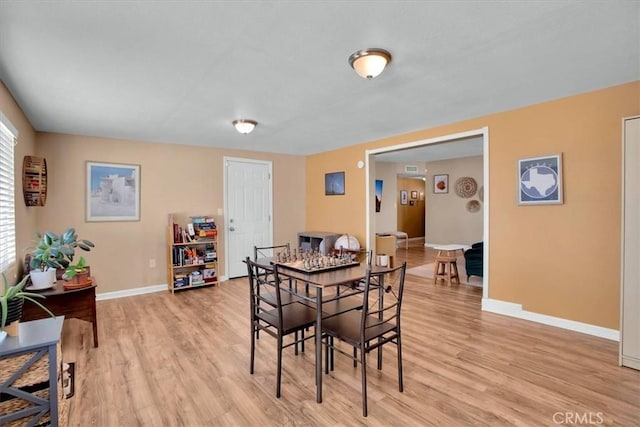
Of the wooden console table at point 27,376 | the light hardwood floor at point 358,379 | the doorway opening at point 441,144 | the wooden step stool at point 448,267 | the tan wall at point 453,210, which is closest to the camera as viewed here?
the wooden console table at point 27,376

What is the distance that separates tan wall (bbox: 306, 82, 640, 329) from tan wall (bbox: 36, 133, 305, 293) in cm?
397

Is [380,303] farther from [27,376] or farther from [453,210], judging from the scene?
[453,210]

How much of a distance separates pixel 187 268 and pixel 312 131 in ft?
9.74

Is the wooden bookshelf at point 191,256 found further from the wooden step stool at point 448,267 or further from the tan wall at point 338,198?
the wooden step stool at point 448,267

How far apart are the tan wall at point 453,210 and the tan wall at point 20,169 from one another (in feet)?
28.4

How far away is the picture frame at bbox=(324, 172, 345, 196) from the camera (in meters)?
5.68

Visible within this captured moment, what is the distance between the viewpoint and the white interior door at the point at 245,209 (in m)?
5.58

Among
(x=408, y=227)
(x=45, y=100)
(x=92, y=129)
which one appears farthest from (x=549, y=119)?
(x=408, y=227)

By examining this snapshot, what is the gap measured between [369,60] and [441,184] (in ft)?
24.6

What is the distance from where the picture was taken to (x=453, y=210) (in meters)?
8.75

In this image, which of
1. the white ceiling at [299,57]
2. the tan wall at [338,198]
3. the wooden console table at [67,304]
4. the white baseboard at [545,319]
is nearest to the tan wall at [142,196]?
the white ceiling at [299,57]

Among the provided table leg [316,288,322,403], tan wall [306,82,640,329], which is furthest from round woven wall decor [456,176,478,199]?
table leg [316,288,322,403]

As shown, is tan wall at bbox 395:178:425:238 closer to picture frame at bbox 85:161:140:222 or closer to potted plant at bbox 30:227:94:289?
picture frame at bbox 85:161:140:222

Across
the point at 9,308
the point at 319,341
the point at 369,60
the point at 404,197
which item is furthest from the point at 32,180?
the point at 404,197
